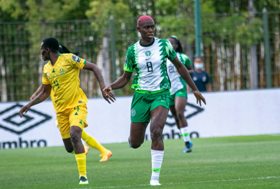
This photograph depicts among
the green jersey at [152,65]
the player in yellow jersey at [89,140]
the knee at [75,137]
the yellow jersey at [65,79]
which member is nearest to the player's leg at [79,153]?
the knee at [75,137]

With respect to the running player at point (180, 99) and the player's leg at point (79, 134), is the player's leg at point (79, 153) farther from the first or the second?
the running player at point (180, 99)

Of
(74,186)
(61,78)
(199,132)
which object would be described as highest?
(61,78)

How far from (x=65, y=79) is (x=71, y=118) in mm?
614

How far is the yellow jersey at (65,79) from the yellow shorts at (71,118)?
0.07 metres

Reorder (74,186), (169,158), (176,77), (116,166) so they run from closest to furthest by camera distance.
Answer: (74,186) < (116,166) < (169,158) < (176,77)

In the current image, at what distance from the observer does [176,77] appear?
13414 millimetres

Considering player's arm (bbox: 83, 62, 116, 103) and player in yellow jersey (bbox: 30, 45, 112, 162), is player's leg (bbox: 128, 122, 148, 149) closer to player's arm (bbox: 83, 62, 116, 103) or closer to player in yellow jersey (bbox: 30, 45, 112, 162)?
player's arm (bbox: 83, 62, 116, 103)

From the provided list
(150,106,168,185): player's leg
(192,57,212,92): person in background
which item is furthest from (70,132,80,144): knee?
(192,57,212,92): person in background

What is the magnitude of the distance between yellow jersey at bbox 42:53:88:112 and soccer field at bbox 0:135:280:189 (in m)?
1.18

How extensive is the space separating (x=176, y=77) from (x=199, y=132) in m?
4.60

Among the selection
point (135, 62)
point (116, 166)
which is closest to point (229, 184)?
point (135, 62)

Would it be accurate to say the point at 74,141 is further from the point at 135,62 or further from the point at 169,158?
the point at 169,158

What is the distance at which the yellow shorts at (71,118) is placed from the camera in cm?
908

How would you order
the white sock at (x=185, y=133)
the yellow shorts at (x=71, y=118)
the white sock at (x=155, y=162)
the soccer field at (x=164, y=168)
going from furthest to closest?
the white sock at (x=185, y=133), the yellow shorts at (x=71, y=118), the soccer field at (x=164, y=168), the white sock at (x=155, y=162)
